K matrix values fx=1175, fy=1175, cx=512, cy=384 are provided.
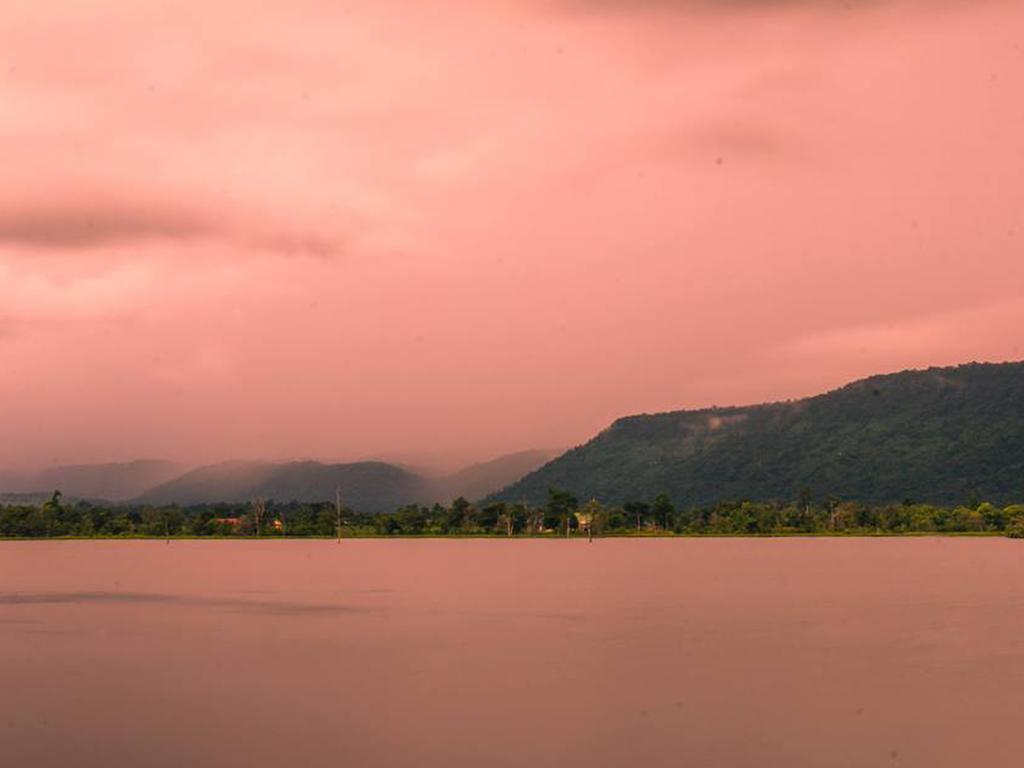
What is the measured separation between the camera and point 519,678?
42312mm

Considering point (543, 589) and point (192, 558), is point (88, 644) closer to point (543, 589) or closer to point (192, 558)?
point (543, 589)

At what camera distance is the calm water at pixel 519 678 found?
99.7 ft

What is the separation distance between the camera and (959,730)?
32.0m

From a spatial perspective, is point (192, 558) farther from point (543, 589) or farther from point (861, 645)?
point (861, 645)

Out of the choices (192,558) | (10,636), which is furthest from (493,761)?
(192,558)

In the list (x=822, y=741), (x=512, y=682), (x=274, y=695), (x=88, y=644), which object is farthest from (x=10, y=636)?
(x=822, y=741)

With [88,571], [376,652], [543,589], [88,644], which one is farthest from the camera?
[88,571]

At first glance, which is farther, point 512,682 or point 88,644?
point 88,644

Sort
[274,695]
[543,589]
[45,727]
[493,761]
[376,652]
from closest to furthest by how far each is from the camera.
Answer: [493,761] → [45,727] → [274,695] → [376,652] → [543,589]

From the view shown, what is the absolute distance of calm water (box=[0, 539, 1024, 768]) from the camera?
3039cm

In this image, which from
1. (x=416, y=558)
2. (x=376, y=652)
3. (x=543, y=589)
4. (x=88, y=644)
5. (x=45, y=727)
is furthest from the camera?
(x=416, y=558)

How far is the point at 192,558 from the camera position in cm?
16775

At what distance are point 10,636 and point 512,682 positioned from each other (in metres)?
29.1

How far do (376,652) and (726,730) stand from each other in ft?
70.1
